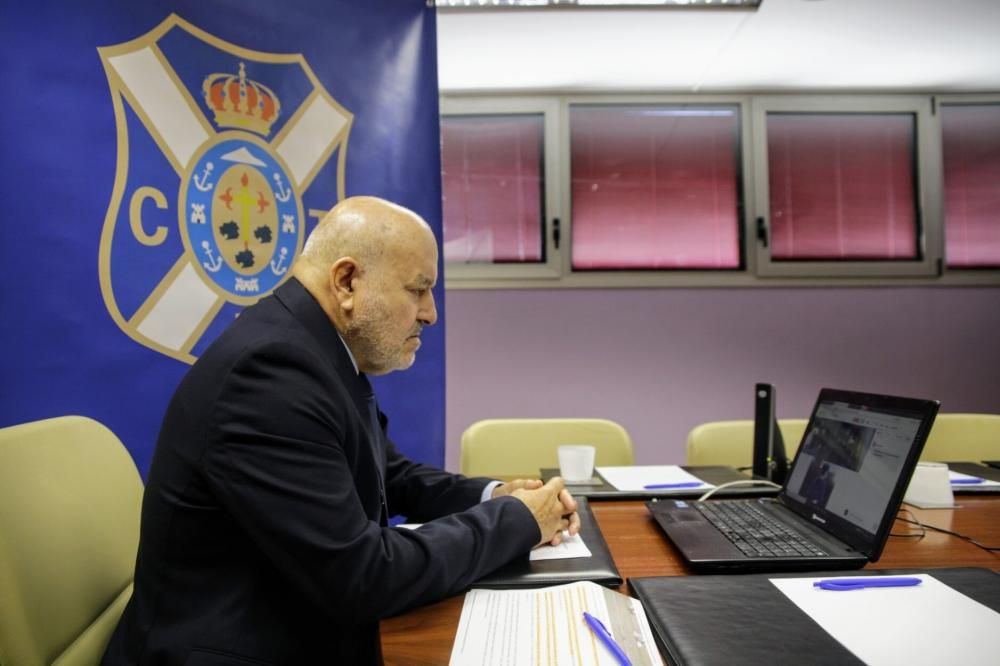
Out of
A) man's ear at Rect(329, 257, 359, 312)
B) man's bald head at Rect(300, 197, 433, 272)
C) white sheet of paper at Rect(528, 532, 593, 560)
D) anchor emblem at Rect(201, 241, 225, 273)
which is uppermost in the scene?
anchor emblem at Rect(201, 241, 225, 273)

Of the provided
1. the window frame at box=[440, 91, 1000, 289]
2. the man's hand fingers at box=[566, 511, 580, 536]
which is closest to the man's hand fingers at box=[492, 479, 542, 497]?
the man's hand fingers at box=[566, 511, 580, 536]

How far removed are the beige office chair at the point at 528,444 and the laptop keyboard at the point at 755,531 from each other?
891 millimetres

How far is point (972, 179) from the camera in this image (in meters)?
3.50

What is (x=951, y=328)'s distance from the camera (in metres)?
3.33

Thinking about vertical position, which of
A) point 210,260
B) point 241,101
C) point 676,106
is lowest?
point 210,260

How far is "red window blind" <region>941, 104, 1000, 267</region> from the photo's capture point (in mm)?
3461

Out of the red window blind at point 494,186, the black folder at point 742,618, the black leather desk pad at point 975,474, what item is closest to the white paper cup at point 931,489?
the black leather desk pad at point 975,474

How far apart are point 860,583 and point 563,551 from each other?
1.43 feet

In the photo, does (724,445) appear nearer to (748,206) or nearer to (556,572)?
(556,572)

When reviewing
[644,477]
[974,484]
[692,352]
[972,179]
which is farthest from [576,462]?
[972,179]

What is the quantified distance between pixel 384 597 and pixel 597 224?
9.56 feet

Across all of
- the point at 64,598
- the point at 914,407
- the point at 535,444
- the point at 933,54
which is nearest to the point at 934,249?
the point at 933,54

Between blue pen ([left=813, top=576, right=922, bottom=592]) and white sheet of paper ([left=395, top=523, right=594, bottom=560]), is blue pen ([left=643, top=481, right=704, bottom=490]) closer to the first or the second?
white sheet of paper ([left=395, top=523, right=594, bottom=560])

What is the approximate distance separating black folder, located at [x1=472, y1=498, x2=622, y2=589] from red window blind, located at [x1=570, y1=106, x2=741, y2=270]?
2585 mm
